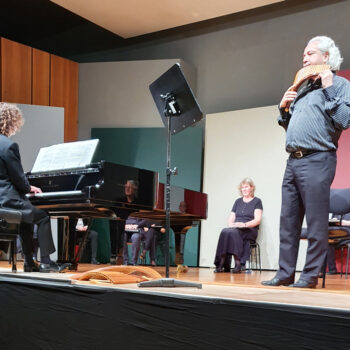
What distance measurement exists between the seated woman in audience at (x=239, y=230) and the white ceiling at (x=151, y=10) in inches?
108

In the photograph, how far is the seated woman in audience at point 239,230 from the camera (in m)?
6.70

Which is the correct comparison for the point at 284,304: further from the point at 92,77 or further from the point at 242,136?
the point at 92,77

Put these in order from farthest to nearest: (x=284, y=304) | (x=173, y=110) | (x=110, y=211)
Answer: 1. (x=110, y=211)
2. (x=173, y=110)
3. (x=284, y=304)

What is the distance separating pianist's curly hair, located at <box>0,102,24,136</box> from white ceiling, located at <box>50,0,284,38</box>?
4388 mm

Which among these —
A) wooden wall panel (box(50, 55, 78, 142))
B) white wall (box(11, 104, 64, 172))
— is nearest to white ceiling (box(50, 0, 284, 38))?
wooden wall panel (box(50, 55, 78, 142))

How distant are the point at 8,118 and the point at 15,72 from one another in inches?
167

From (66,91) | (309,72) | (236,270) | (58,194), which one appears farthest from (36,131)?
(309,72)

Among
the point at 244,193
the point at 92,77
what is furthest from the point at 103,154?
the point at 244,193

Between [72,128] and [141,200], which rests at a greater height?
[72,128]

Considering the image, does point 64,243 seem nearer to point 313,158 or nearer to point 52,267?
Result: point 52,267

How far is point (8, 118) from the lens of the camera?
4098mm

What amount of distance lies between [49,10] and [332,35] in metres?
4.56

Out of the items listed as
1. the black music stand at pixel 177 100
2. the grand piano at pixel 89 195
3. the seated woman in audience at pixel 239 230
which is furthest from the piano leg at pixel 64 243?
the seated woman in audience at pixel 239 230

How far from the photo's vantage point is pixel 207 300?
1.97 m
